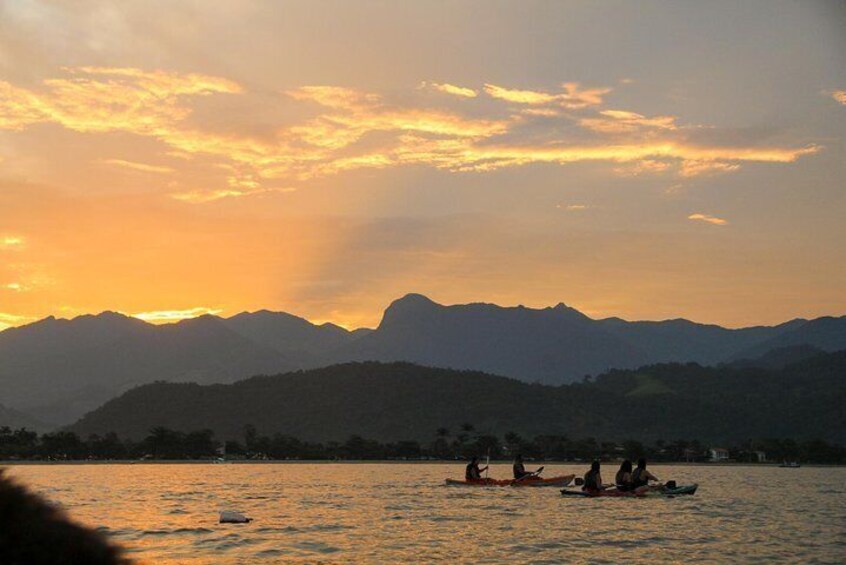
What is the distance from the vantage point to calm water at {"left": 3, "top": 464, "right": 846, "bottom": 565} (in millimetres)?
35000

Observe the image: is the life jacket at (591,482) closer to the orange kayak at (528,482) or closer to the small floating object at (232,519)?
the orange kayak at (528,482)

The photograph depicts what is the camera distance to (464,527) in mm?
45062

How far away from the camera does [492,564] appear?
31766 mm

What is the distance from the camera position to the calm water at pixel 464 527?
35000 millimetres

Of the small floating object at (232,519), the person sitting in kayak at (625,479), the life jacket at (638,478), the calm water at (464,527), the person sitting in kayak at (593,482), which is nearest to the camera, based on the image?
the calm water at (464,527)

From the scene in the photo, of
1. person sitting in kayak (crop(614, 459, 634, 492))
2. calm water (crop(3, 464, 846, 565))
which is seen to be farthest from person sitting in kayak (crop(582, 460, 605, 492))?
person sitting in kayak (crop(614, 459, 634, 492))

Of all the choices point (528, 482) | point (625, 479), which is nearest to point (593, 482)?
point (625, 479)

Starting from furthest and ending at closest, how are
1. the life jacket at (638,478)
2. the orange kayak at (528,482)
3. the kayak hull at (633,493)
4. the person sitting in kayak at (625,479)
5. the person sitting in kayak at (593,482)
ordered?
1. the orange kayak at (528,482)
2. the person sitting in kayak at (593,482)
3. the kayak hull at (633,493)
4. the life jacket at (638,478)
5. the person sitting in kayak at (625,479)

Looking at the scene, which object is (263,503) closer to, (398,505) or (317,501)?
(317,501)

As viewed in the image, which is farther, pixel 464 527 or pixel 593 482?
pixel 593 482

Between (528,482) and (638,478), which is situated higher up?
(638,478)

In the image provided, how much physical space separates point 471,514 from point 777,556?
20.0m

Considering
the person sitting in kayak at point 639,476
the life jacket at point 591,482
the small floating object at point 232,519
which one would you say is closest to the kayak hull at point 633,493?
the life jacket at point 591,482

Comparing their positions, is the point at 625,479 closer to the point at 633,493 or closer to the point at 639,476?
the point at 639,476
